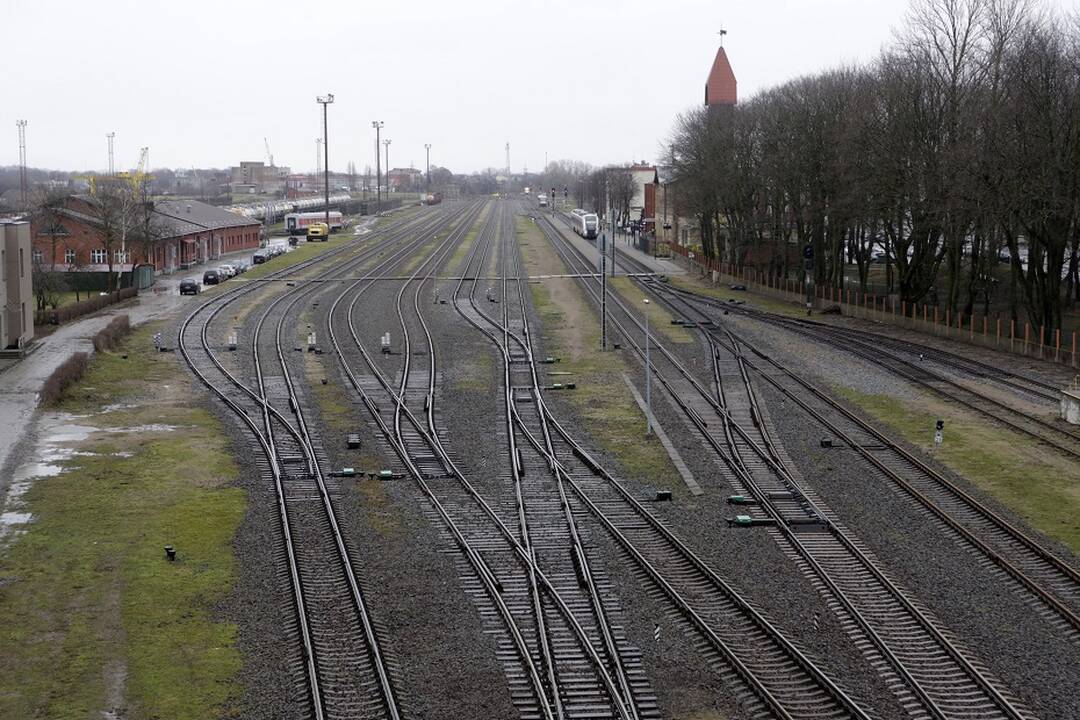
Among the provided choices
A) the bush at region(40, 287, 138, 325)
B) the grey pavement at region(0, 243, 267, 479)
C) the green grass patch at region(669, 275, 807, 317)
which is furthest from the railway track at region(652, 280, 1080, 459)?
the bush at region(40, 287, 138, 325)

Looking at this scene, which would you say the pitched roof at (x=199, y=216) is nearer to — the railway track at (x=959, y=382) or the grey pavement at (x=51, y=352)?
the grey pavement at (x=51, y=352)

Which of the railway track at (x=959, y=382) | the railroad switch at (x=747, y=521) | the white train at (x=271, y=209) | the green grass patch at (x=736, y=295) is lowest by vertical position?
the railroad switch at (x=747, y=521)

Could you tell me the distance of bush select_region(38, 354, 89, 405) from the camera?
3291cm

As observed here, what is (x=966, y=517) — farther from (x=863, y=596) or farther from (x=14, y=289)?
(x=14, y=289)

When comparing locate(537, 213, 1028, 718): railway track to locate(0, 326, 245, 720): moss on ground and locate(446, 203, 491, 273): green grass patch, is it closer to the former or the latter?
locate(0, 326, 245, 720): moss on ground

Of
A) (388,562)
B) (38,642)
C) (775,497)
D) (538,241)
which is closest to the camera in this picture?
(38,642)

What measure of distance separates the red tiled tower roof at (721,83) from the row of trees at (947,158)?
1974 inches

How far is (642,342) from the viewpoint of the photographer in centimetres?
4550

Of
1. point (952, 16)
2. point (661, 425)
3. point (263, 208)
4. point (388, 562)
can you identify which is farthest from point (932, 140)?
point (263, 208)

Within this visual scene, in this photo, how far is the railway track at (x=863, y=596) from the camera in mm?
14570

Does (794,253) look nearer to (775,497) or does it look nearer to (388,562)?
(775,497)

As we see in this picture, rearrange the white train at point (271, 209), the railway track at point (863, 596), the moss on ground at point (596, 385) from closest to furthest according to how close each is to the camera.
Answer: the railway track at point (863, 596), the moss on ground at point (596, 385), the white train at point (271, 209)

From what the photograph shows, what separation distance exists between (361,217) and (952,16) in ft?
389

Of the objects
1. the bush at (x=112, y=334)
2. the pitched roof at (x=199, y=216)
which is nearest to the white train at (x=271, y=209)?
the pitched roof at (x=199, y=216)
